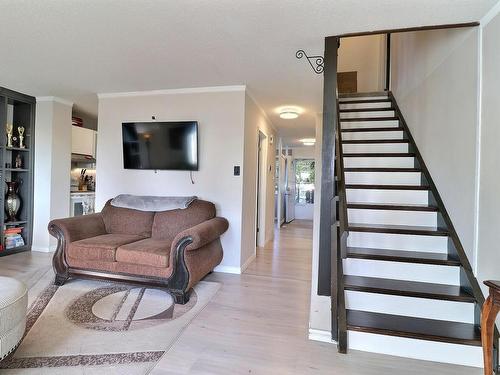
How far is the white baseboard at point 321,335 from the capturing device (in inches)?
77.6

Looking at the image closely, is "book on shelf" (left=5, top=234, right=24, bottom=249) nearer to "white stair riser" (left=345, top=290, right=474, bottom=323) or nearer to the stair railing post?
the stair railing post

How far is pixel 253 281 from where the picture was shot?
3205mm

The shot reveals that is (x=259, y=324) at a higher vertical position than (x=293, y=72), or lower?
lower

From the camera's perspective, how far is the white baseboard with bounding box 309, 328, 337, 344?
1.97 m

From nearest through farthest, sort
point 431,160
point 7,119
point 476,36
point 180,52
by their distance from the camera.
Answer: point 476,36
point 180,52
point 431,160
point 7,119

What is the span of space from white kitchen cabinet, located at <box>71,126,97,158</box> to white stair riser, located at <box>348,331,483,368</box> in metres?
4.74

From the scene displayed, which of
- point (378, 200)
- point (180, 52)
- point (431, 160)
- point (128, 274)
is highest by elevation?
point (180, 52)

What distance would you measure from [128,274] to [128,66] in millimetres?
2064

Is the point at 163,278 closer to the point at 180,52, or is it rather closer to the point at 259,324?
the point at 259,324

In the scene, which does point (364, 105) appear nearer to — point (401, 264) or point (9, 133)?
point (401, 264)

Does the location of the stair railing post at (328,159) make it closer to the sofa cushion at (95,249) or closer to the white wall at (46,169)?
the sofa cushion at (95,249)

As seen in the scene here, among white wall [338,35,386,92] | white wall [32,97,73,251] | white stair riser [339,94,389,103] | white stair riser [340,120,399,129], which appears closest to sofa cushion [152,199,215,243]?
white wall [32,97,73,251]

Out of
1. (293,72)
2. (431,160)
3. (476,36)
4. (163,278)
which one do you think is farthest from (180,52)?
(431,160)

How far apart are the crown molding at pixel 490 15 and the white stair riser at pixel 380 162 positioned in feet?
4.87
